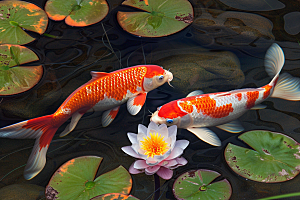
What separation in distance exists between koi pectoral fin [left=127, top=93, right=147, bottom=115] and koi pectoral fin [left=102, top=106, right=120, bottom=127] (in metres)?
0.13

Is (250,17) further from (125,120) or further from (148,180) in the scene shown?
(148,180)

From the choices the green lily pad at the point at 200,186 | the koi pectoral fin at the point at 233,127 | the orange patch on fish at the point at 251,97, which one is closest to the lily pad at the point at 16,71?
the green lily pad at the point at 200,186

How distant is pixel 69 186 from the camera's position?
1875 mm

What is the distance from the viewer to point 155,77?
2398mm

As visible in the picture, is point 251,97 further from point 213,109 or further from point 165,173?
point 165,173

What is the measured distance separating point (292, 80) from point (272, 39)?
627 millimetres

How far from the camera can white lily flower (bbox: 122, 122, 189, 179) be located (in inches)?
66.9

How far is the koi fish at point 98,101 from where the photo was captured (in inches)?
79.0

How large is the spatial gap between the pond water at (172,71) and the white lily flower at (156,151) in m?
0.33

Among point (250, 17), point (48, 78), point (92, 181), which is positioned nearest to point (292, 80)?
point (250, 17)

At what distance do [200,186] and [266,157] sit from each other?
576 millimetres

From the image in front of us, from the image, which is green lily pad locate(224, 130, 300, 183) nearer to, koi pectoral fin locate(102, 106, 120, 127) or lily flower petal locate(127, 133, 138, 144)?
lily flower petal locate(127, 133, 138, 144)

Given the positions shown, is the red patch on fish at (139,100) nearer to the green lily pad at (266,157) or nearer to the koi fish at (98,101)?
the koi fish at (98,101)

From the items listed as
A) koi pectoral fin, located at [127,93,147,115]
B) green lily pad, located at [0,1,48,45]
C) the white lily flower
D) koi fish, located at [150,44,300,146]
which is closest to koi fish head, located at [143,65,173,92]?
koi pectoral fin, located at [127,93,147,115]
